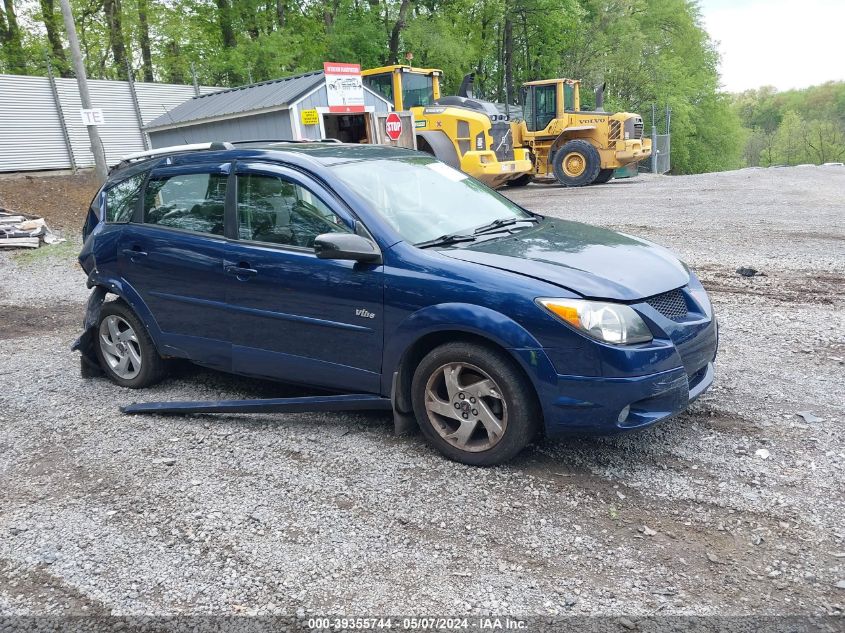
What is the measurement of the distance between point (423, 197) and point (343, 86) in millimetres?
14192

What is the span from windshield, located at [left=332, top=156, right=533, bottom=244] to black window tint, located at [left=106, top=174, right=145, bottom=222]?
190 cm

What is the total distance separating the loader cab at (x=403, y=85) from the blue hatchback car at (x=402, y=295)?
49.0ft

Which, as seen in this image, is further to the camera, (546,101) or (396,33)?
(396,33)

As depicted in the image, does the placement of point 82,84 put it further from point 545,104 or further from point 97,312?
point 545,104

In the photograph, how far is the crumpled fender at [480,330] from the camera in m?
3.40

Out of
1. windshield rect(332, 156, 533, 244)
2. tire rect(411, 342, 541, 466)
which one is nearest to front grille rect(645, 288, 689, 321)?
tire rect(411, 342, 541, 466)

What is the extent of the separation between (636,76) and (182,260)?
41625 millimetres

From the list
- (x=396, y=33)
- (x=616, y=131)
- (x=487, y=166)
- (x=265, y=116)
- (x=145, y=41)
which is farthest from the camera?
(x=145, y=41)

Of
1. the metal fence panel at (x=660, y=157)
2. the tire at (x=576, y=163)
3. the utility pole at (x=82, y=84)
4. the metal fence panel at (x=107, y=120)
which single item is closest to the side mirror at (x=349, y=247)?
the utility pole at (x=82, y=84)

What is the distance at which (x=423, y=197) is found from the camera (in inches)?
175

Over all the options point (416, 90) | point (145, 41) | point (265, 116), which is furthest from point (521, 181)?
point (145, 41)

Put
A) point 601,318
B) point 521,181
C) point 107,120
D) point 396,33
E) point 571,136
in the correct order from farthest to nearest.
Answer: point 396,33, point 521,181, point 107,120, point 571,136, point 601,318

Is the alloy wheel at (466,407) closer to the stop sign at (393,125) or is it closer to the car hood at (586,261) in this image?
the car hood at (586,261)

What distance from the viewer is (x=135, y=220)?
5.14 meters
